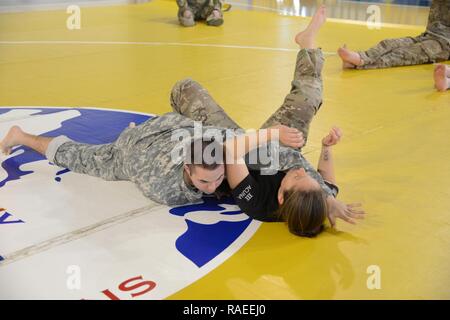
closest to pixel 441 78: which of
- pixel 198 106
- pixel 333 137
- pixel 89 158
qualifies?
pixel 333 137

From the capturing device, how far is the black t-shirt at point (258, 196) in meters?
2.25

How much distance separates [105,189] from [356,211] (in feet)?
3.85

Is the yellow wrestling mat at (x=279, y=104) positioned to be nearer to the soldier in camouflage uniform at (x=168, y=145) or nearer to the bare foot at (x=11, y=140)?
the soldier in camouflage uniform at (x=168, y=145)

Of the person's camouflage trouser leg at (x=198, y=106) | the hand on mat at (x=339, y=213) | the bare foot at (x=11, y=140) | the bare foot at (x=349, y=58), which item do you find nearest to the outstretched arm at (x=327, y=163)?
the hand on mat at (x=339, y=213)

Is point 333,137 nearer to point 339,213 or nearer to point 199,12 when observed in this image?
point 339,213

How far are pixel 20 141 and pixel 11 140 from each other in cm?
5

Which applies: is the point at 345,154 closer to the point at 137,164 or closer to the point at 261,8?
the point at 137,164

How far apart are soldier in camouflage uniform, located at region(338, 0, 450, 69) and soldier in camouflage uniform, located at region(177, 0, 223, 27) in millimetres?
2609

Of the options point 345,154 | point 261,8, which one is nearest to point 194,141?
point 345,154

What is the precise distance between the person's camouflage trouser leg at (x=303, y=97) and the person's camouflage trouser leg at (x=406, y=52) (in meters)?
2.05

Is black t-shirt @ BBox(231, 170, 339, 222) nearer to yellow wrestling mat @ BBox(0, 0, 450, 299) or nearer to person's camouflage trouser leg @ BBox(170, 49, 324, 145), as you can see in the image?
yellow wrestling mat @ BBox(0, 0, 450, 299)

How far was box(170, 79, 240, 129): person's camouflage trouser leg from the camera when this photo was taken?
2.91 metres

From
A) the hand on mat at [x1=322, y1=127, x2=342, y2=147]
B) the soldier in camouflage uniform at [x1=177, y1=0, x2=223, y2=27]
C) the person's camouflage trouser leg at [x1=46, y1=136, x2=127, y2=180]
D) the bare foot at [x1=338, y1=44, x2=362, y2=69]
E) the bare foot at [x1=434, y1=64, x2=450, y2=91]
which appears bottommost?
the person's camouflage trouser leg at [x1=46, y1=136, x2=127, y2=180]

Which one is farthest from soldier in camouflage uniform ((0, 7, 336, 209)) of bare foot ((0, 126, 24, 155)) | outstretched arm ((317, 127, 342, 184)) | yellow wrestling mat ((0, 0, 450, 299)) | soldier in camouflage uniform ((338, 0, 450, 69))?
soldier in camouflage uniform ((338, 0, 450, 69))
